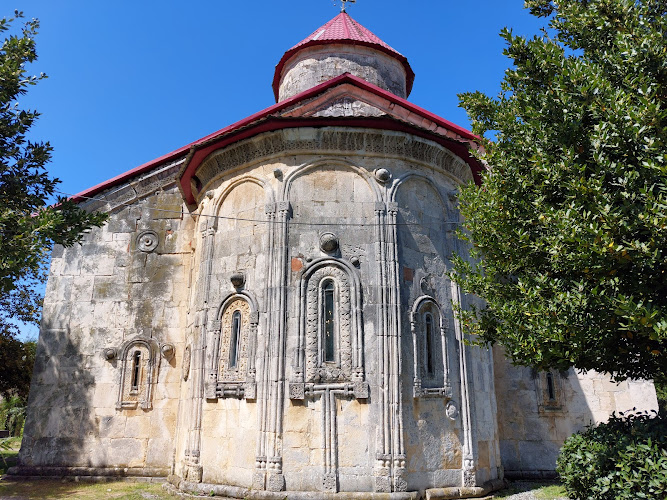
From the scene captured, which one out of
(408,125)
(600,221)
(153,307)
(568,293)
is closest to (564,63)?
(600,221)

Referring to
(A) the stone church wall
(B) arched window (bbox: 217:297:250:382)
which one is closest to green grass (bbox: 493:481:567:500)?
(B) arched window (bbox: 217:297:250:382)

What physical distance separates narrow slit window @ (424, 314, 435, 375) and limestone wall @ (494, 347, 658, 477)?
141 inches

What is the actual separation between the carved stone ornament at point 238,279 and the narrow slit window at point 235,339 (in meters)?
0.46

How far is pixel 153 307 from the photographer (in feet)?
34.6

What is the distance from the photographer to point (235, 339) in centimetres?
842

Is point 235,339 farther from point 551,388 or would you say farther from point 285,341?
point 551,388

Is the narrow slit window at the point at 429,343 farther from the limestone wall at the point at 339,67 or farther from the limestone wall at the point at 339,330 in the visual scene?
the limestone wall at the point at 339,67

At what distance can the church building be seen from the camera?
7551mm

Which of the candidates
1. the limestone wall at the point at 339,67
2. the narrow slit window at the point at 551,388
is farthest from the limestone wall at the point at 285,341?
the limestone wall at the point at 339,67

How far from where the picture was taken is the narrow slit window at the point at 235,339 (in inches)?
326

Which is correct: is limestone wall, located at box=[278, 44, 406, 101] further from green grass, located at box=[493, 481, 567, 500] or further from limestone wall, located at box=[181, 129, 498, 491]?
green grass, located at box=[493, 481, 567, 500]

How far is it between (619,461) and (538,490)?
4.35 m

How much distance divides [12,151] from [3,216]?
1.31m

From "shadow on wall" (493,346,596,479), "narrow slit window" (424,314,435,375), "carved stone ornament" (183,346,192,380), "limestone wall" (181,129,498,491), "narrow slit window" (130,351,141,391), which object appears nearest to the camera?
"limestone wall" (181,129,498,491)
